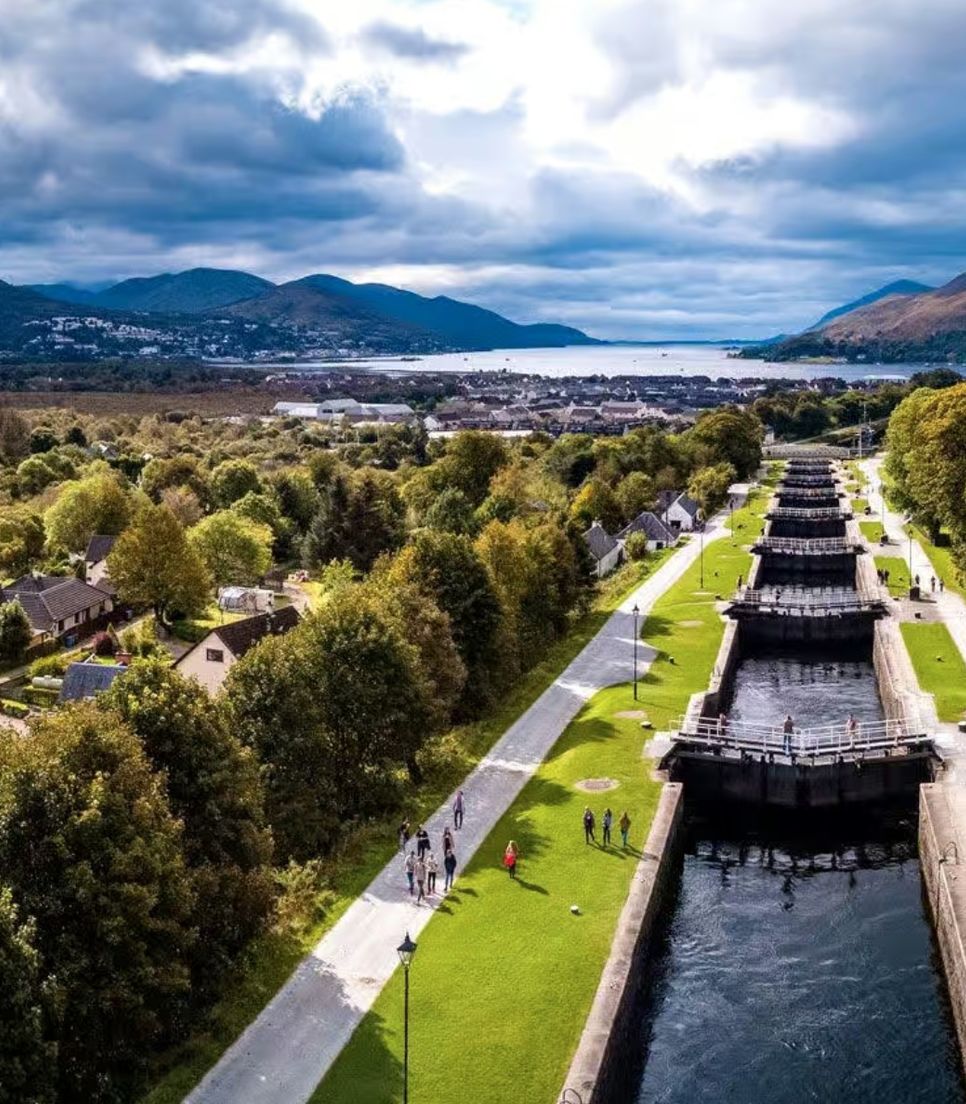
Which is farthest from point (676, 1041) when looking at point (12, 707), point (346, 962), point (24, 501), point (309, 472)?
point (24, 501)

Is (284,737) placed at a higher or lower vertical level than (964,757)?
higher

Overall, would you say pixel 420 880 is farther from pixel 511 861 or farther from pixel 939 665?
pixel 939 665

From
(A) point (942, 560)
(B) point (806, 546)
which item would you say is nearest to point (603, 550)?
(B) point (806, 546)

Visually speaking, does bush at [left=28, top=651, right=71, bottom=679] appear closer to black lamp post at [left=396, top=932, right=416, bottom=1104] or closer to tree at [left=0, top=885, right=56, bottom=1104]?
black lamp post at [left=396, top=932, right=416, bottom=1104]

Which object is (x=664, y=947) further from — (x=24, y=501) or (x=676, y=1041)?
(x=24, y=501)

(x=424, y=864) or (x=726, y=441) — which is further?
(x=726, y=441)
